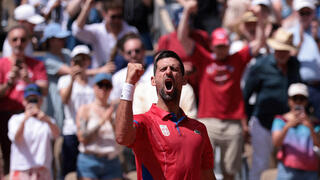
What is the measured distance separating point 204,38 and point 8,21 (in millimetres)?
5094

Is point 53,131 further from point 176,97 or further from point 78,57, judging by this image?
point 176,97

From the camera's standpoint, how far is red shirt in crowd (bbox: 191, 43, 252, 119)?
336 inches

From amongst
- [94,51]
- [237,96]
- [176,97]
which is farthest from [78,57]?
[176,97]

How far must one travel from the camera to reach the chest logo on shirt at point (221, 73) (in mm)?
8539

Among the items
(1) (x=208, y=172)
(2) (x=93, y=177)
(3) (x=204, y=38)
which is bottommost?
(2) (x=93, y=177)

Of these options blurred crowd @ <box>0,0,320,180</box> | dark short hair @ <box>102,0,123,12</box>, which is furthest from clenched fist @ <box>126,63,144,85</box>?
dark short hair @ <box>102,0,123,12</box>

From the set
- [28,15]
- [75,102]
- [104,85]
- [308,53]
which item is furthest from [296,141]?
[28,15]

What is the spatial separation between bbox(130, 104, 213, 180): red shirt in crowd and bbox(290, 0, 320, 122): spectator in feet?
15.5

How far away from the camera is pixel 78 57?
8.44 metres

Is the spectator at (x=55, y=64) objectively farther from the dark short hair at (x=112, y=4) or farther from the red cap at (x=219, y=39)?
the red cap at (x=219, y=39)

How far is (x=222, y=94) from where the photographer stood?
28.0ft

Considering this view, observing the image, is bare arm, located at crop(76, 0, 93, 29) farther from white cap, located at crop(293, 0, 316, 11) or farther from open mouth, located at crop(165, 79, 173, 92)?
open mouth, located at crop(165, 79, 173, 92)

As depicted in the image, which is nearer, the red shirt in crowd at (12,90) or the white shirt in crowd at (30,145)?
the white shirt in crowd at (30,145)

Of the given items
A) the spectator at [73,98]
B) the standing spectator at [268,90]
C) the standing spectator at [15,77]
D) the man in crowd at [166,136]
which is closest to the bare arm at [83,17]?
the spectator at [73,98]
